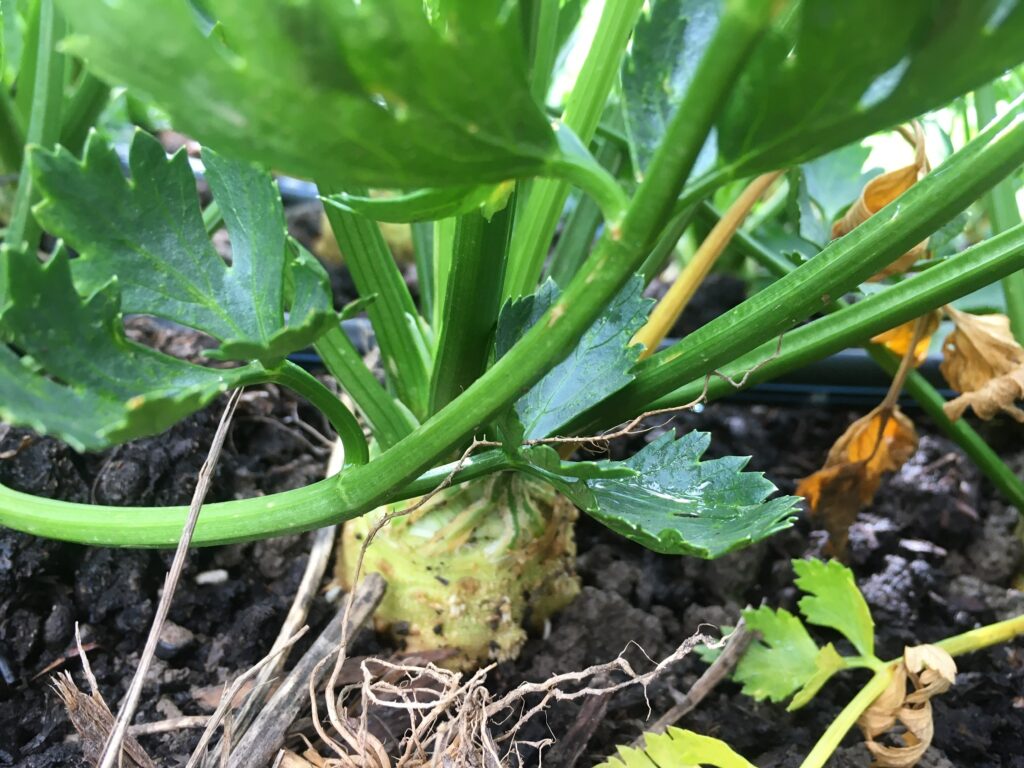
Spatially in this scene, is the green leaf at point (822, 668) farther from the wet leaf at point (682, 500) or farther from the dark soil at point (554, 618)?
the wet leaf at point (682, 500)

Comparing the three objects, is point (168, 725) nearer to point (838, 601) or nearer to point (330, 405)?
point (330, 405)

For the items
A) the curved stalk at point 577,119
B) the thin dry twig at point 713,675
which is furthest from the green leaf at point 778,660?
the curved stalk at point 577,119

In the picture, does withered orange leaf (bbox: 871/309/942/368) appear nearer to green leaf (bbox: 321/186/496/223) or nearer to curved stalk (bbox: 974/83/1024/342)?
curved stalk (bbox: 974/83/1024/342)

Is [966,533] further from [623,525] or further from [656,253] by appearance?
[623,525]

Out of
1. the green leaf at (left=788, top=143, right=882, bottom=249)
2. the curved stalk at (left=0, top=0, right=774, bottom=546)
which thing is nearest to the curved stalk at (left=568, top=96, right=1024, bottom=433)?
the curved stalk at (left=0, top=0, right=774, bottom=546)

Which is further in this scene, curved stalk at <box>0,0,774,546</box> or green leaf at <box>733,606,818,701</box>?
green leaf at <box>733,606,818,701</box>

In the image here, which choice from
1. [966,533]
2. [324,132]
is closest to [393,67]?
[324,132]

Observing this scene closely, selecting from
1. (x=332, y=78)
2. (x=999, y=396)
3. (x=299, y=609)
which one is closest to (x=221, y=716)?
(x=299, y=609)

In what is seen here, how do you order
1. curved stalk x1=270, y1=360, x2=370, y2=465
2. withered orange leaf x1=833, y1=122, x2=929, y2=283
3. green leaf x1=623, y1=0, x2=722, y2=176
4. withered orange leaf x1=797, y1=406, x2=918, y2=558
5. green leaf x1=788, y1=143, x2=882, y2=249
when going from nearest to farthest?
1. green leaf x1=623, y1=0, x2=722, y2=176
2. curved stalk x1=270, y1=360, x2=370, y2=465
3. withered orange leaf x1=833, y1=122, x2=929, y2=283
4. withered orange leaf x1=797, y1=406, x2=918, y2=558
5. green leaf x1=788, y1=143, x2=882, y2=249
